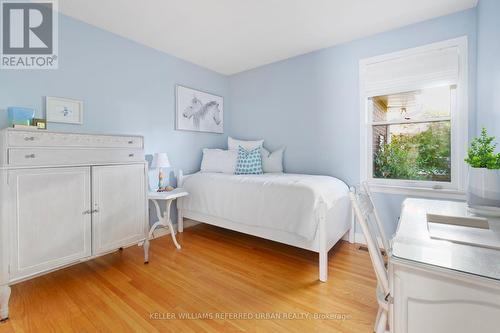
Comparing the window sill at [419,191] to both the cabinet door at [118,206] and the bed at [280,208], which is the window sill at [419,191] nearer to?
the bed at [280,208]

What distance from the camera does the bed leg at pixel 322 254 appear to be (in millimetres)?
1895

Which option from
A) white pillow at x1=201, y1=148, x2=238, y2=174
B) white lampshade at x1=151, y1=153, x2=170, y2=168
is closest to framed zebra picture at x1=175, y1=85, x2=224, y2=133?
white pillow at x1=201, y1=148, x2=238, y2=174

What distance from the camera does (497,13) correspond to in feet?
5.08

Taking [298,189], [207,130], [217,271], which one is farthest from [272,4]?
[217,271]

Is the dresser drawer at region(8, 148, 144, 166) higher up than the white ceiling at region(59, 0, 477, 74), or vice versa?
the white ceiling at region(59, 0, 477, 74)

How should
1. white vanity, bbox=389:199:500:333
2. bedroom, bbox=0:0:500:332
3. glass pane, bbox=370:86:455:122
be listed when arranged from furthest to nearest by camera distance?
glass pane, bbox=370:86:455:122 → bedroom, bbox=0:0:500:332 → white vanity, bbox=389:199:500:333

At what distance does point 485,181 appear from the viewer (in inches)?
47.4

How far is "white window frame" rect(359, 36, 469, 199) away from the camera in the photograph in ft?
7.04

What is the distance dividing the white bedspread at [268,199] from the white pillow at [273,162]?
Answer: 0.78 metres

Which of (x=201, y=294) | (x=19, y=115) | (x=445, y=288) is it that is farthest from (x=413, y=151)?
(x=19, y=115)

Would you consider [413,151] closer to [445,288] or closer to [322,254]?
[322,254]

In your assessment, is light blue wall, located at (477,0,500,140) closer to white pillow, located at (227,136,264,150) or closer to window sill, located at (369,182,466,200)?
window sill, located at (369,182,466,200)

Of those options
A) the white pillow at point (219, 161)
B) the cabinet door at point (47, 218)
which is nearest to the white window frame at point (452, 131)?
the white pillow at point (219, 161)

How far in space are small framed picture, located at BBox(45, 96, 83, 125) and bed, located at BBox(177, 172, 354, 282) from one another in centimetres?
137
